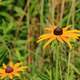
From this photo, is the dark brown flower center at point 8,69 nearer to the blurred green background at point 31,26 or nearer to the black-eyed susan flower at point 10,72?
the black-eyed susan flower at point 10,72

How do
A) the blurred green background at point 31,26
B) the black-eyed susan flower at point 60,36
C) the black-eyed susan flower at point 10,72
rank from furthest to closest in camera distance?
the blurred green background at point 31,26 → the black-eyed susan flower at point 10,72 → the black-eyed susan flower at point 60,36

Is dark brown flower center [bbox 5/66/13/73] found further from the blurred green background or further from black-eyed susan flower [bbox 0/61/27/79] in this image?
A: the blurred green background

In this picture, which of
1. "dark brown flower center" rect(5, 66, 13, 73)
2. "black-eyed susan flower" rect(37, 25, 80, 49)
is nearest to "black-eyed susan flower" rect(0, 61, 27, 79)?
"dark brown flower center" rect(5, 66, 13, 73)

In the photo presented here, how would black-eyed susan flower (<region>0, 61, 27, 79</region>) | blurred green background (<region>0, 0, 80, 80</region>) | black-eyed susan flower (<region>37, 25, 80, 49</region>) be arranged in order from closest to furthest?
black-eyed susan flower (<region>37, 25, 80, 49</region>) < black-eyed susan flower (<region>0, 61, 27, 79</region>) < blurred green background (<region>0, 0, 80, 80</region>)

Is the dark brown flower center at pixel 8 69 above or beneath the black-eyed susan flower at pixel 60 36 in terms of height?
beneath

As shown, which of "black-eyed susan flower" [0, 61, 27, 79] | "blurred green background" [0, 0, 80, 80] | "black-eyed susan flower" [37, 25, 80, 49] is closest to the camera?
"black-eyed susan flower" [37, 25, 80, 49]

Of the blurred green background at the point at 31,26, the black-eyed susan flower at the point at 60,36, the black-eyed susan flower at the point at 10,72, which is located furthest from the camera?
the blurred green background at the point at 31,26

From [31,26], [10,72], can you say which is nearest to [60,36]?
[10,72]

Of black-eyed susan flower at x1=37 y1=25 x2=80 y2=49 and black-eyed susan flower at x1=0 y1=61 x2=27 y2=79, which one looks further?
black-eyed susan flower at x1=0 y1=61 x2=27 y2=79

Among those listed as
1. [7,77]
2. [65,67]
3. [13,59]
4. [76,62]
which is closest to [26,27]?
[13,59]

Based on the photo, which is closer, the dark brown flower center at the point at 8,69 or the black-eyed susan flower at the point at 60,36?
the black-eyed susan flower at the point at 60,36

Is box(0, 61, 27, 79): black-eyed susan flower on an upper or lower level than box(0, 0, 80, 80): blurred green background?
lower

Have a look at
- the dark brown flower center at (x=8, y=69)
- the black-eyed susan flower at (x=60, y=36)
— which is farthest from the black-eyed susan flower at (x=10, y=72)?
the black-eyed susan flower at (x=60, y=36)

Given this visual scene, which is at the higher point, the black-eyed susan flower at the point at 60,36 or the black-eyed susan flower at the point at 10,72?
the black-eyed susan flower at the point at 60,36
